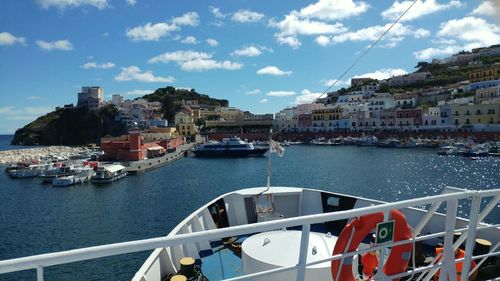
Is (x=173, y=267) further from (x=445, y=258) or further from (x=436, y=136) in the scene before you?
(x=436, y=136)

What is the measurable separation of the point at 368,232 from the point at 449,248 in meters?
0.64

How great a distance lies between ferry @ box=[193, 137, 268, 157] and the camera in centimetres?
6475

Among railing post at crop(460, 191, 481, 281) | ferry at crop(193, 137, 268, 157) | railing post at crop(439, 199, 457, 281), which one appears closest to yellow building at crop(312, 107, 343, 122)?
ferry at crop(193, 137, 268, 157)

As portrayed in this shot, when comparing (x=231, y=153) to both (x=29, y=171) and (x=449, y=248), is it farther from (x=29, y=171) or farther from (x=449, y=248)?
(x=449, y=248)

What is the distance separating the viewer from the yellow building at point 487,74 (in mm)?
85875

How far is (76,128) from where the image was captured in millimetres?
113125

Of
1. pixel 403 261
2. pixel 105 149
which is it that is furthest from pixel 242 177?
pixel 403 261

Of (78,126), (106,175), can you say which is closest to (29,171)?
(106,175)

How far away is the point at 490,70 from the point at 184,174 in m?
80.6

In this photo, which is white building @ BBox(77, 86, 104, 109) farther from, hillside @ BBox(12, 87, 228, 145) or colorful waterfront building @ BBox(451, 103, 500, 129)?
colorful waterfront building @ BBox(451, 103, 500, 129)

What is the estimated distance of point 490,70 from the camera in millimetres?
87562

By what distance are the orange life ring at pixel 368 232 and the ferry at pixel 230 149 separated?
61.4 m

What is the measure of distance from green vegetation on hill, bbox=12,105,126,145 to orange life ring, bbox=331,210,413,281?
109305 mm

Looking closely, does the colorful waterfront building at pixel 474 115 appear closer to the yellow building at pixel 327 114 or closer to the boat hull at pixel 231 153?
the yellow building at pixel 327 114
